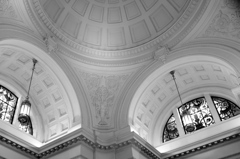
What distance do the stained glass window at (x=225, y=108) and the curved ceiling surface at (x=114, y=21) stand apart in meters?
4.34

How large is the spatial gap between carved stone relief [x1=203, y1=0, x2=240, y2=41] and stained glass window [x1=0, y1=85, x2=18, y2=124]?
9984 millimetres

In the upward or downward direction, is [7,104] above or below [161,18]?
below

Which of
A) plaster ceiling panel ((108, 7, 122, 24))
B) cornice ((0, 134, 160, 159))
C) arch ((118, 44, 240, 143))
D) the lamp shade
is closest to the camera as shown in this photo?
the lamp shade

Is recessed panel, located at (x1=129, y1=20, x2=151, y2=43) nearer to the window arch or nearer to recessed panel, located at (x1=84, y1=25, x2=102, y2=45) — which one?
recessed panel, located at (x1=84, y1=25, x2=102, y2=45)

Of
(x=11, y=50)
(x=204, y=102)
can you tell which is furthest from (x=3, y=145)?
(x=204, y=102)

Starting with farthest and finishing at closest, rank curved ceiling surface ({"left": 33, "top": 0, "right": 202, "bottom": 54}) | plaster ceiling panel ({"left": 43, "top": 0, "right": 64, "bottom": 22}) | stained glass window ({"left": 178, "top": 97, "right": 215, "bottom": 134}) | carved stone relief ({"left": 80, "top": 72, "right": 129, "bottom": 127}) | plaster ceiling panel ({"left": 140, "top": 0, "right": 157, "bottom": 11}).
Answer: plaster ceiling panel ({"left": 140, "top": 0, "right": 157, "bottom": 11})
stained glass window ({"left": 178, "top": 97, "right": 215, "bottom": 134})
curved ceiling surface ({"left": 33, "top": 0, "right": 202, "bottom": 54})
carved stone relief ({"left": 80, "top": 72, "right": 129, "bottom": 127})
plaster ceiling panel ({"left": 43, "top": 0, "right": 64, "bottom": 22})

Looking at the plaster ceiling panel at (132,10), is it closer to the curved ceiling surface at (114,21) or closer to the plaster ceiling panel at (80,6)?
the curved ceiling surface at (114,21)

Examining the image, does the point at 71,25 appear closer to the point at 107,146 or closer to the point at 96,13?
the point at 96,13

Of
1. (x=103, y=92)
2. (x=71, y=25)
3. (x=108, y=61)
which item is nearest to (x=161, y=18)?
(x=108, y=61)

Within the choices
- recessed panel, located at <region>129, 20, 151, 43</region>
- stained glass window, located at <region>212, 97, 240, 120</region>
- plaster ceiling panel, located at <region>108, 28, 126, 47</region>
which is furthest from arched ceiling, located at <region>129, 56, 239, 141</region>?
plaster ceiling panel, located at <region>108, 28, 126, 47</region>

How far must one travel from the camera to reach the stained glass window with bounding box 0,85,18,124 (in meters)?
10.6

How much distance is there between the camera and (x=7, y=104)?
1096 cm

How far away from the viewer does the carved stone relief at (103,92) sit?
11.5 m

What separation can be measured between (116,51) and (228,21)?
566 cm
